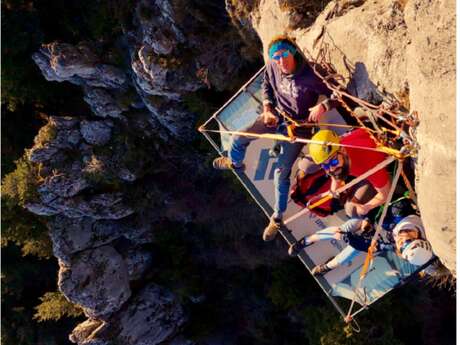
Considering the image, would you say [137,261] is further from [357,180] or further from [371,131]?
[371,131]

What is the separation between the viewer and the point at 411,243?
642cm

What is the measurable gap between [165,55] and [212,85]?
156cm

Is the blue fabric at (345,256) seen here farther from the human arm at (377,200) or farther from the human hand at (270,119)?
the human hand at (270,119)

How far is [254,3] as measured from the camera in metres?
10.1

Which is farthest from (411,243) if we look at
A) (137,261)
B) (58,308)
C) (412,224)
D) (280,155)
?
(58,308)

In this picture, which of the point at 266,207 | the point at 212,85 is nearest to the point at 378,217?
the point at 266,207

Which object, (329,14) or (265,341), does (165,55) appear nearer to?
(329,14)

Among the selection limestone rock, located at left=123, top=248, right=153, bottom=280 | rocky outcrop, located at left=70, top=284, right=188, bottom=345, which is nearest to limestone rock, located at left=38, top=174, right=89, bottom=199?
limestone rock, located at left=123, top=248, right=153, bottom=280

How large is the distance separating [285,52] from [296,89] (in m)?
0.72

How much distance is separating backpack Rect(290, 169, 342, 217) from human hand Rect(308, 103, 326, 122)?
121cm

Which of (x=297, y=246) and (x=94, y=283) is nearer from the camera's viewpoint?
(x=297, y=246)

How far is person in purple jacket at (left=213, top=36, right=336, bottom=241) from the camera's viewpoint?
7215 mm

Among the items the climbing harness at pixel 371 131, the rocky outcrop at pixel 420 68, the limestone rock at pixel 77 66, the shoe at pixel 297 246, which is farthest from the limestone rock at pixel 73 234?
the rocky outcrop at pixel 420 68

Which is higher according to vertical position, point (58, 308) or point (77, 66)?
point (77, 66)
